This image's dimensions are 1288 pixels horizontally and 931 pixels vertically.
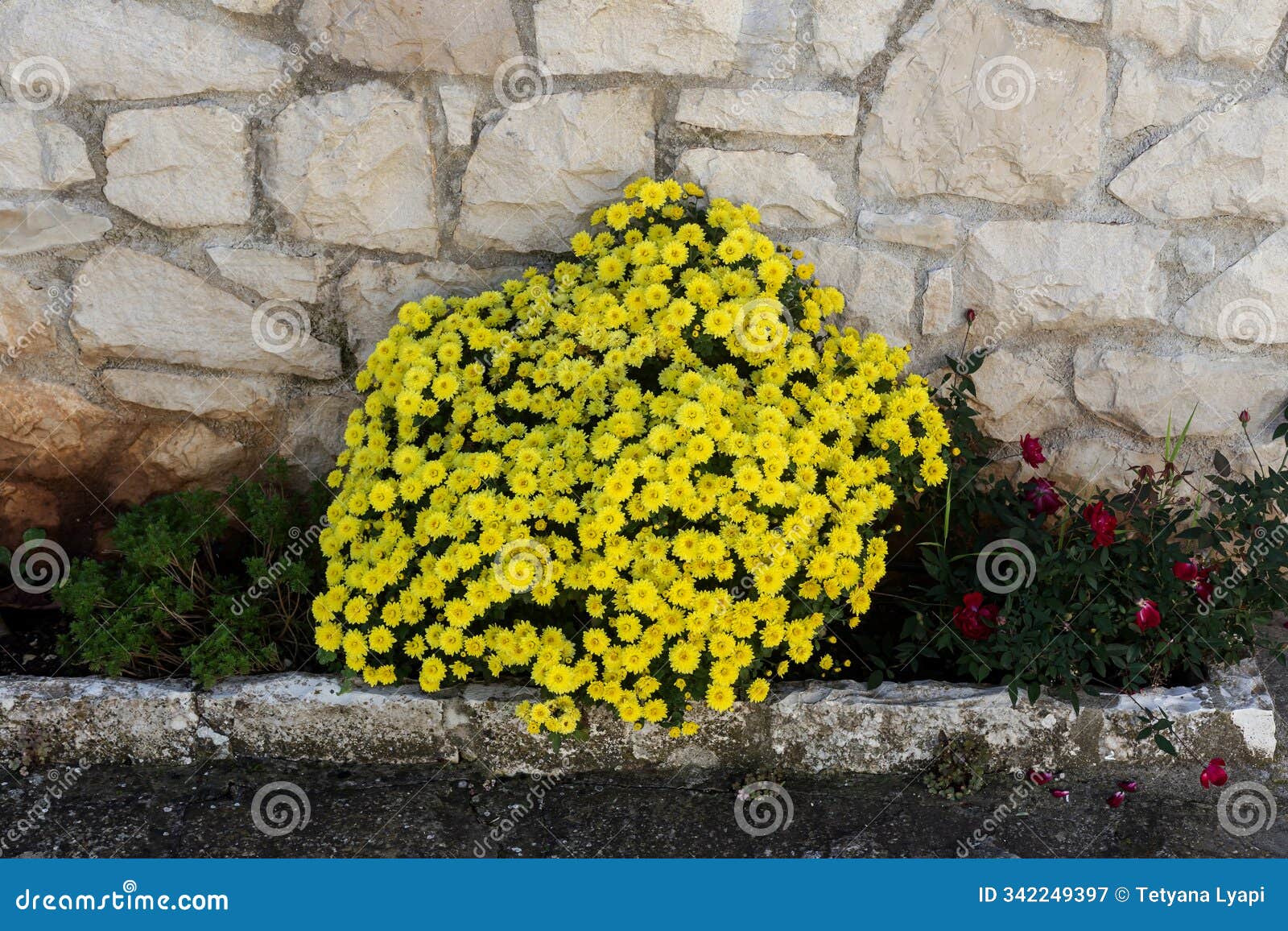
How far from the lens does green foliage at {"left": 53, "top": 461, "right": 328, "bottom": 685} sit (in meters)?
2.57

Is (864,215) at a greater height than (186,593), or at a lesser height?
greater

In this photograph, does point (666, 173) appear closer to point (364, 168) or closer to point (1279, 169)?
point (364, 168)

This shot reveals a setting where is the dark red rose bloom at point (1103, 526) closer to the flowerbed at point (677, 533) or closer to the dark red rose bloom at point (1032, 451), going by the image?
the flowerbed at point (677, 533)

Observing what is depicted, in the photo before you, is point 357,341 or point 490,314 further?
point 357,341

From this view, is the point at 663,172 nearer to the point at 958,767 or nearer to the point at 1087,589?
the point at 1087,589

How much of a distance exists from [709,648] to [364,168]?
4.71ft

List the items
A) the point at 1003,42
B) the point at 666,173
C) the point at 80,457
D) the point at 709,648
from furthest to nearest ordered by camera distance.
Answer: the point at 80,457 → the point at 666,173 → the point at 1003,42 → the point at 709,648

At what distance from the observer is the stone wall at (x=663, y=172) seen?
261 centimetres

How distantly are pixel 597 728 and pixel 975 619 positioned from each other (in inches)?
33.9

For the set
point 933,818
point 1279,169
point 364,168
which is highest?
point 1279,169

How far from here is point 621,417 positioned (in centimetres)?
235

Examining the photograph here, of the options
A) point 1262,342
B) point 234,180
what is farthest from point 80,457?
point 1262,342

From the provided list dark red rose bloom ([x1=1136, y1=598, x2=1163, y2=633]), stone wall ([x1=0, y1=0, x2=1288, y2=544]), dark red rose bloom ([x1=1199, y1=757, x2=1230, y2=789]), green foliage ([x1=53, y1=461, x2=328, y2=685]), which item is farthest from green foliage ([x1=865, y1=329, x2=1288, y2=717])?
green foliage ([x1=53, y1=461, x2=328, y2=685])

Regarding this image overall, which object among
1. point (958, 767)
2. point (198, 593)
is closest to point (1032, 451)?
point (958, 767)
